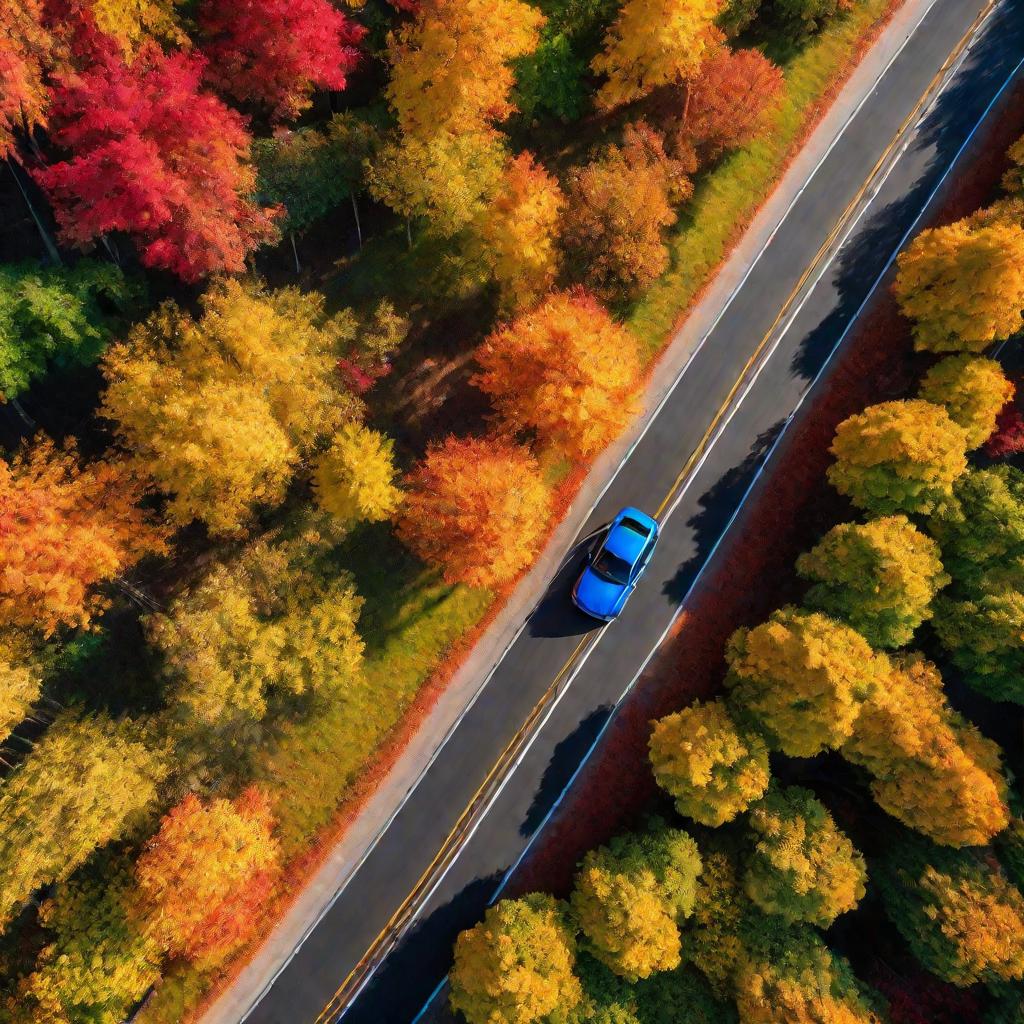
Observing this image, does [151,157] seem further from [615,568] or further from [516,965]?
[516,965]

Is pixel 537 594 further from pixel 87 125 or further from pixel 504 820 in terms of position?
pixel 87 125

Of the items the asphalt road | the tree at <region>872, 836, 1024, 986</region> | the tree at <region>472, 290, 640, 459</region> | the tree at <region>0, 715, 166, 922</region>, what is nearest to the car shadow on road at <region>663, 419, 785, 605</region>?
the asphalt road

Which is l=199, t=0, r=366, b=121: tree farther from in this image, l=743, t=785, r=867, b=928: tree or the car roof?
l=743, t=785, r=867, b=928: tree

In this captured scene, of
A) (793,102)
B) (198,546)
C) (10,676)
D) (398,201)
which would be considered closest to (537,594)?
(198,546)

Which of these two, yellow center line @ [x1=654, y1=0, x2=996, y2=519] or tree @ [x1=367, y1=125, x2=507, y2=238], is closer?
tree @ [x1=367, y1=125, x2=507, y2=238]

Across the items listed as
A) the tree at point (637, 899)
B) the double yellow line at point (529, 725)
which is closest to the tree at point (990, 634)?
the double yellow line at point (529, 725)
